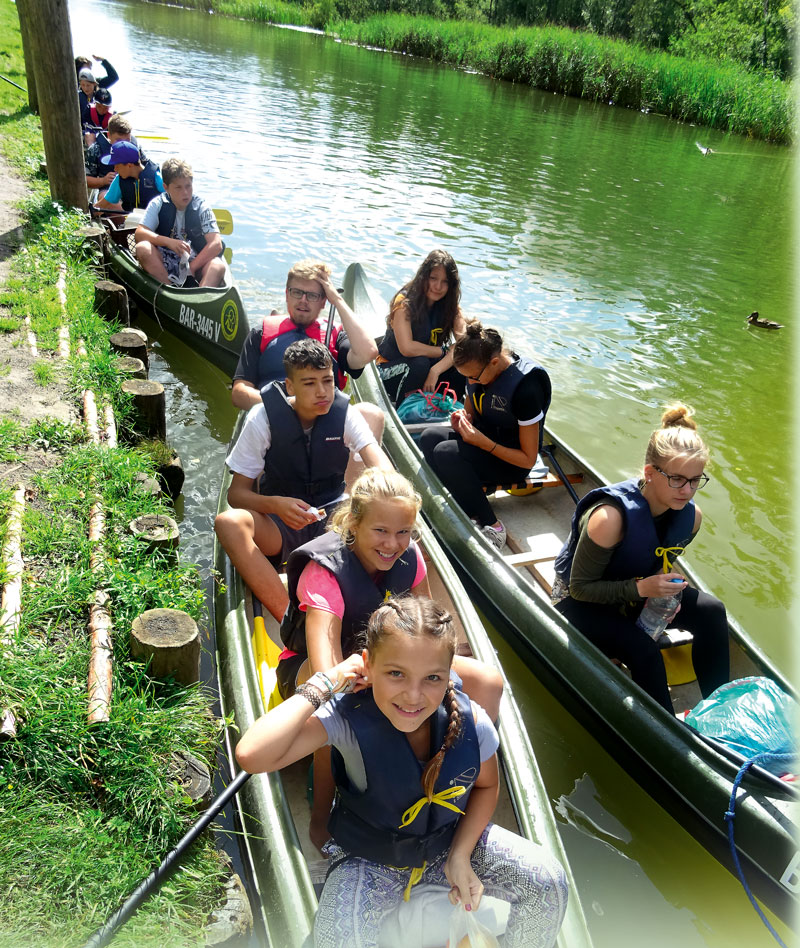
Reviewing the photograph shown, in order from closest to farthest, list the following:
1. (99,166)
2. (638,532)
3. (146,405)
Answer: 1. (638,532)
2. (146,405)
3. (99,166)

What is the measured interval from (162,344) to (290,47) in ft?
89.8

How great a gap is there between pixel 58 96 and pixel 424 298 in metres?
4.31

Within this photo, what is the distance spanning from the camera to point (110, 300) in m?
6.28

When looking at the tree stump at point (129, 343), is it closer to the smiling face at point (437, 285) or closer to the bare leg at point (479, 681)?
the smiling face at point (437, 285)

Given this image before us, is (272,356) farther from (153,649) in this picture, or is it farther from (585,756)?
(585,756)

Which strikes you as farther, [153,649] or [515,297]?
[515,297]

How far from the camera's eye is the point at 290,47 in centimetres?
2997

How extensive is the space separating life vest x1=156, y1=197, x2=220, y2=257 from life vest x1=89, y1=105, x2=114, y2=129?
17.5ft

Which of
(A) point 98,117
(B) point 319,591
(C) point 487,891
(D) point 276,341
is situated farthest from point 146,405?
(A) point 98,117

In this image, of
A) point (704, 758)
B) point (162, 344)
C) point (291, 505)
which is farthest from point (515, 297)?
point (704, 758)

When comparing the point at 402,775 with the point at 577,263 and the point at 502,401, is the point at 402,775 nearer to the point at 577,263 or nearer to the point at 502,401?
the point at 502,401

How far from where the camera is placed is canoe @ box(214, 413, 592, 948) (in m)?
2.47

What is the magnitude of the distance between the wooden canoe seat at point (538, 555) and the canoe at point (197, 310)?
3.14m

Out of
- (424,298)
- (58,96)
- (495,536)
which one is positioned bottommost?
(495,536)
